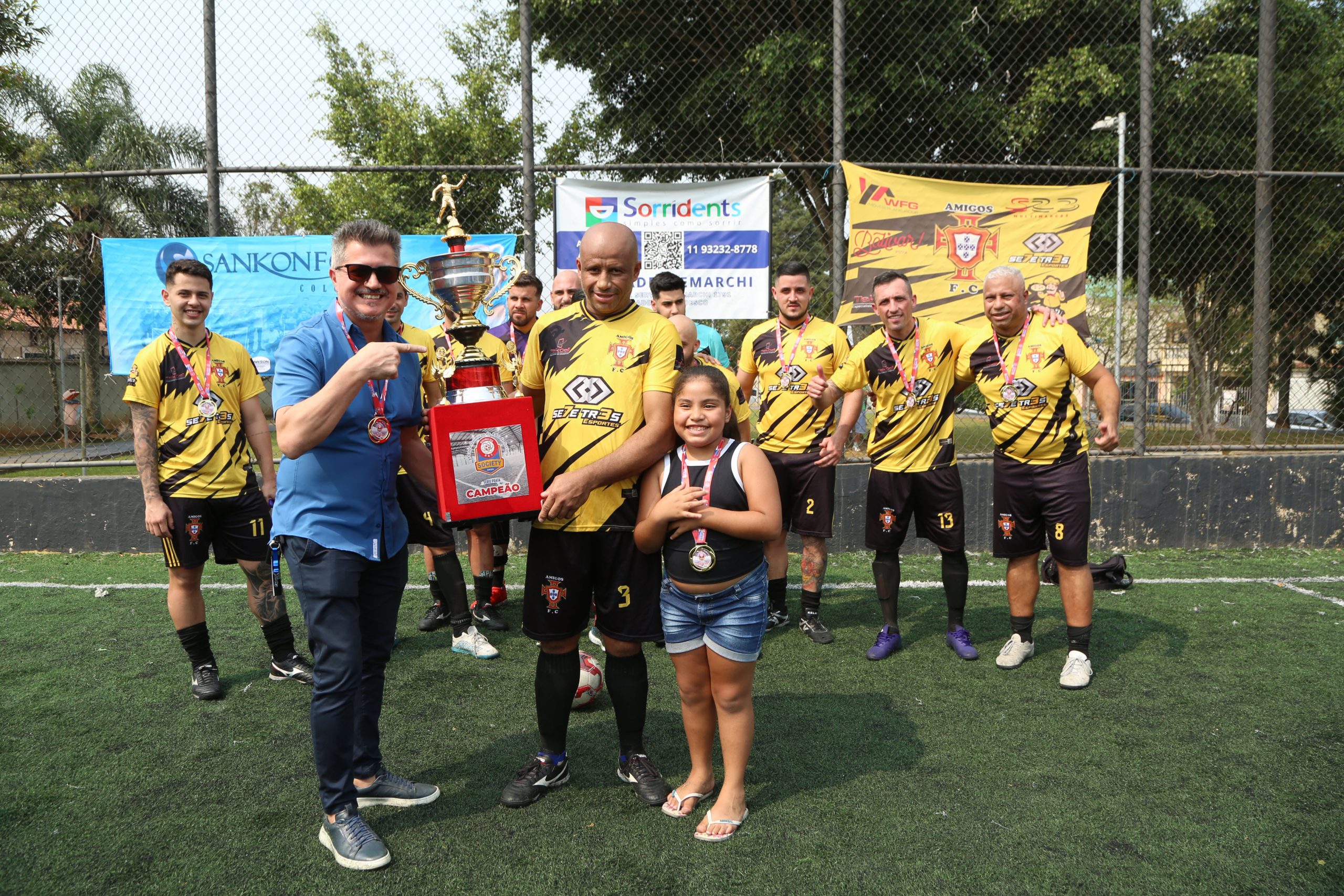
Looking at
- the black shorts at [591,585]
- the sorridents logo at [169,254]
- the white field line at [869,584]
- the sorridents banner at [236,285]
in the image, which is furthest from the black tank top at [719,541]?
the sorridents logo at [169,254]

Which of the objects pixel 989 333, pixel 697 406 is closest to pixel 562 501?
pixel 697 406

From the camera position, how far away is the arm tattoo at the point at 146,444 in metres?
4.34

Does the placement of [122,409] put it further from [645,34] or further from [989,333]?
[989,333]

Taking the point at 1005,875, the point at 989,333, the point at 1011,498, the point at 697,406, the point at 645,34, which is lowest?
the point at 1005,875

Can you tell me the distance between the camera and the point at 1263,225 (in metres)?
7.96

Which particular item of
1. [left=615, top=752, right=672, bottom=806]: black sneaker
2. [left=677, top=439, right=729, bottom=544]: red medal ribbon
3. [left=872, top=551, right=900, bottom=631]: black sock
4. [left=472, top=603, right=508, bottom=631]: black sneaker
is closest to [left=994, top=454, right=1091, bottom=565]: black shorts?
[left=872, top=551, right=900, bottom=631]: black sock

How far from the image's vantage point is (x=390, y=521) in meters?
2.97

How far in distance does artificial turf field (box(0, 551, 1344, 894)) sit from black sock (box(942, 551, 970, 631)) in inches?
8.5

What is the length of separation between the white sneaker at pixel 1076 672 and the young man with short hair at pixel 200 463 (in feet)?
13.0

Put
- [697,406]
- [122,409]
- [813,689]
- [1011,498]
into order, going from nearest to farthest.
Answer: [697,406]
[813,689]
[1011,498]
[122,409]

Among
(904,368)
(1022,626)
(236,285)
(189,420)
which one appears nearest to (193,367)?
(189,420)

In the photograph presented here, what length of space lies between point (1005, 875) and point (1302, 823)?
3.84 ft

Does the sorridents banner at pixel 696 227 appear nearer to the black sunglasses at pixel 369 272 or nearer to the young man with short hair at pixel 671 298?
the young man with short hair at pixel 671 298

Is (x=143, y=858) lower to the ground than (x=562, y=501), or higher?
lower
